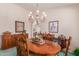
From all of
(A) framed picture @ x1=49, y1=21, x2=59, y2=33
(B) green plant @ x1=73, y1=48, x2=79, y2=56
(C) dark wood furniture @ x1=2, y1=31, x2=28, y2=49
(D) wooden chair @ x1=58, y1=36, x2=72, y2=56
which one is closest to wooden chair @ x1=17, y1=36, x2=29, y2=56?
(C) dark wood furniture @ x1=2, y1=31, x2=28, y2=49

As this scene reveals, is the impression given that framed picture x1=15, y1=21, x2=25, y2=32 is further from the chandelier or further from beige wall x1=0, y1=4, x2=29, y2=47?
the chandelier

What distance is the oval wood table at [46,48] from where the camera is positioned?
6.42 feet

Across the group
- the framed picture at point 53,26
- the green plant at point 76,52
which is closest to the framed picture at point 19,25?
the framed picture at point 53,26

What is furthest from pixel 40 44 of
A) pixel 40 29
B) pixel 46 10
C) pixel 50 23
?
pixel 46 10

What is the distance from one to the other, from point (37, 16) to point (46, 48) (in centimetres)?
50

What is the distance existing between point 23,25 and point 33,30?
0.55ft

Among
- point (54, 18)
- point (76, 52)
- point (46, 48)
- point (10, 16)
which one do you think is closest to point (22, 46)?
point (46, 48)

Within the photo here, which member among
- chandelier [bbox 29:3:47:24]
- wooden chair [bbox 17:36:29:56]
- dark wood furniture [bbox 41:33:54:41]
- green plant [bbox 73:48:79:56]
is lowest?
green plant [bbox 73:48:79:56]

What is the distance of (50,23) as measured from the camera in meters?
1.99

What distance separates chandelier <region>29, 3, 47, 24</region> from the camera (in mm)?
1968

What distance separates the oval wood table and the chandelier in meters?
0.33

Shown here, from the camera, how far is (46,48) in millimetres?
1974

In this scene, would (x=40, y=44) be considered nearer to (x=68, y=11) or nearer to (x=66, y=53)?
(x=66, y=53)

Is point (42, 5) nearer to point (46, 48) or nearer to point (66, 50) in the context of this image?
point (46, 48)
